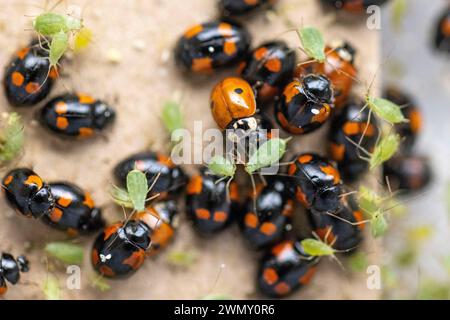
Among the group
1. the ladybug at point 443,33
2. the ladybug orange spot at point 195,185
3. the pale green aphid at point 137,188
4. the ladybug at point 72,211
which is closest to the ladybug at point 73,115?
the ladybug at point 72,211

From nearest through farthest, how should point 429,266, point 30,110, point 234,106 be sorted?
point 234,106 → point 30,110 → point 429,266

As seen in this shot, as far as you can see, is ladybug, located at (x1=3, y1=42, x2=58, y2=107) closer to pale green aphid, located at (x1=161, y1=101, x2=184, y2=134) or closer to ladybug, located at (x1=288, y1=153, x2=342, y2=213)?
pale green aphid, located at (x1=161, y1=101, x2=184, y2=134)

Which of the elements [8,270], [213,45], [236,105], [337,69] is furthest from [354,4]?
[8,270]

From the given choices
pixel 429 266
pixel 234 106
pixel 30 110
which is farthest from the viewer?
pixel 429 266

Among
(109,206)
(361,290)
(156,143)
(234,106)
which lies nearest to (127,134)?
(156,143)

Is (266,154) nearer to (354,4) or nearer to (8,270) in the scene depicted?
(354,4)
